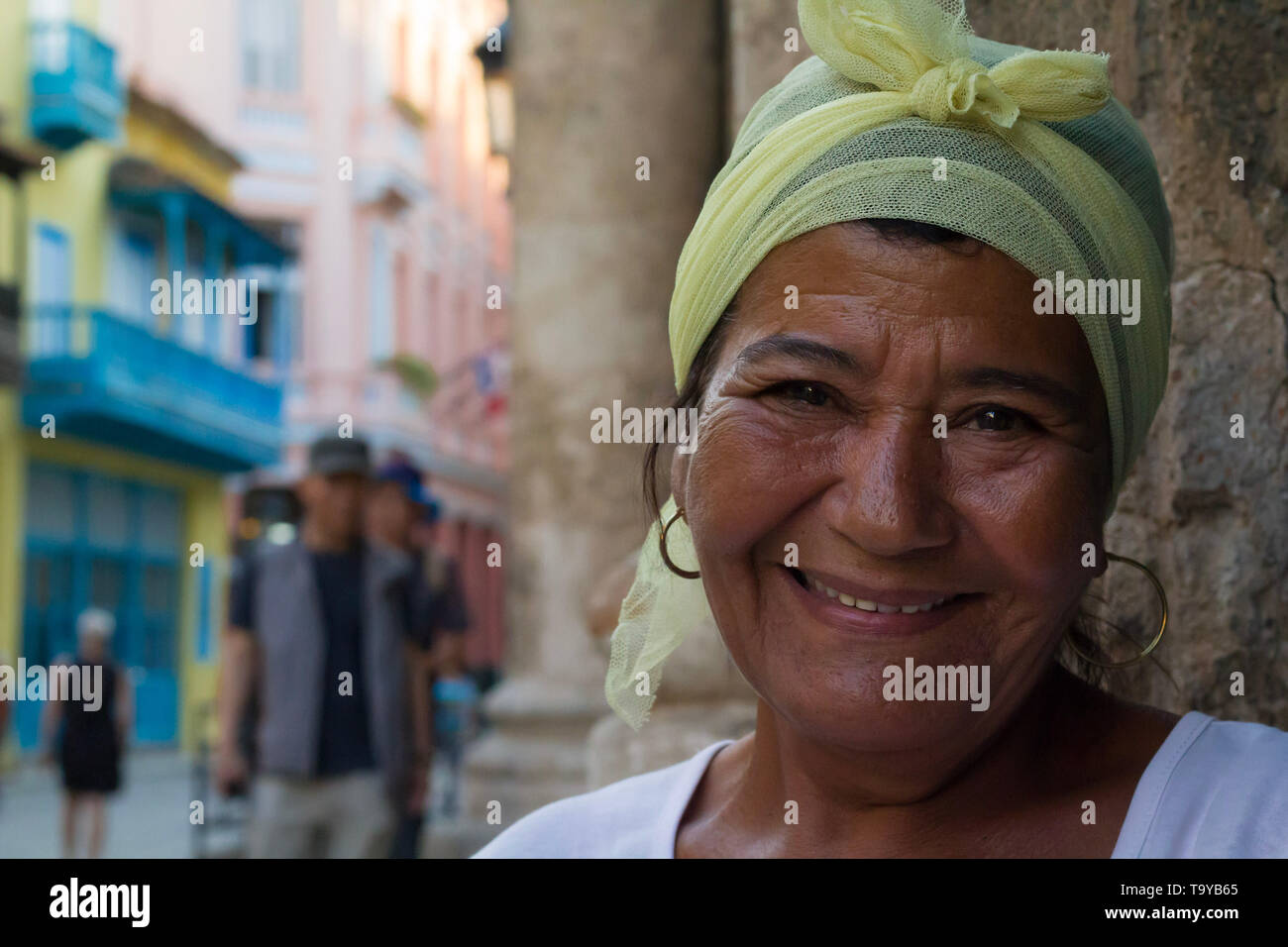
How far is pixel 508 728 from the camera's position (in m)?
5.18

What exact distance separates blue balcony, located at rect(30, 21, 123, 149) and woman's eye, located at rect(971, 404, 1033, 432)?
19.0 meters

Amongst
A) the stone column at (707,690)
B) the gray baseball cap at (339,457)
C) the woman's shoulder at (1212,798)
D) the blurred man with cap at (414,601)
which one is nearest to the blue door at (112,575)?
the blurred man with cap at (414,601)

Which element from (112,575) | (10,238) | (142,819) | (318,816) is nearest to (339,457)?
(318,816)

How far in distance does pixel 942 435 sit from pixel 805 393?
0.45 feet

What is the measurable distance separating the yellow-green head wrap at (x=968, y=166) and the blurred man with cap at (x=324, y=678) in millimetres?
3433

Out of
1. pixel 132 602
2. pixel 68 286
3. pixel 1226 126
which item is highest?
pixel 68 286

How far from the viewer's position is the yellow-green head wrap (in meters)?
1.36

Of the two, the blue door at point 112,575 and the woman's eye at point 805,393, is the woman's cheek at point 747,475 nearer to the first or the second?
the woman's eye at point 805,393

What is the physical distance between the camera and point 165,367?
2005 centimetres

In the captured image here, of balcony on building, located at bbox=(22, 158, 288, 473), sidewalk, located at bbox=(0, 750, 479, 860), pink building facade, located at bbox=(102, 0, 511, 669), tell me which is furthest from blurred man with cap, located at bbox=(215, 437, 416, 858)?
pink building facade, located at bbox=(102, 0, 511, 669)

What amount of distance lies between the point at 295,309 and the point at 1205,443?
23400 mm
